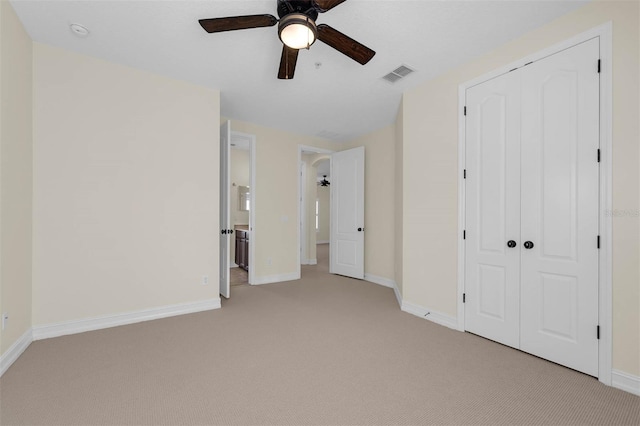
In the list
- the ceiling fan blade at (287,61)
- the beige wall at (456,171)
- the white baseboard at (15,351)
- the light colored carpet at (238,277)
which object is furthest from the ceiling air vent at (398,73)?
the white baseboard at (15,351)

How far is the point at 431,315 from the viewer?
323cm

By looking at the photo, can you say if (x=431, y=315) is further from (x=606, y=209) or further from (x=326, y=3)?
(x=326, y=3)

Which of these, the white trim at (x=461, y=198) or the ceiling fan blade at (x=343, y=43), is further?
the white trim at (x=461, y=198)

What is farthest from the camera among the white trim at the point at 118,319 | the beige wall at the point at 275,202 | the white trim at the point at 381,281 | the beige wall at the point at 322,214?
the beige wall at the point at 322,214

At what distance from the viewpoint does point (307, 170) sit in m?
7.13

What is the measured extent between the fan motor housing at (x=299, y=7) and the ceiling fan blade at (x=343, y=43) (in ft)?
0.33

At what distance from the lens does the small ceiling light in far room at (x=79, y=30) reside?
2412 mm

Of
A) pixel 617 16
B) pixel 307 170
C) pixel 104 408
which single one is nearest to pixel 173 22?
pixel 104 408

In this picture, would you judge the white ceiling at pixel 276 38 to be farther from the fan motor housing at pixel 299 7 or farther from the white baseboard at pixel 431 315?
the white baseboard at pixel 431 315

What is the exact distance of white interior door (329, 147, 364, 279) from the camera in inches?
211

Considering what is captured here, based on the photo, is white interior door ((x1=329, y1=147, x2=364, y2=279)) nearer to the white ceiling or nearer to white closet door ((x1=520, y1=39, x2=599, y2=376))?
the white ceiling

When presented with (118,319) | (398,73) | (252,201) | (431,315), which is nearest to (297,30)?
(398,73)

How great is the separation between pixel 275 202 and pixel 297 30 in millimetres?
3531

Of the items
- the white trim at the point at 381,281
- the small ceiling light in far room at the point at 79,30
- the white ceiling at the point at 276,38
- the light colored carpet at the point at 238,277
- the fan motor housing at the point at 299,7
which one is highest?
the small ceiling light in far room at the point at 79,30
